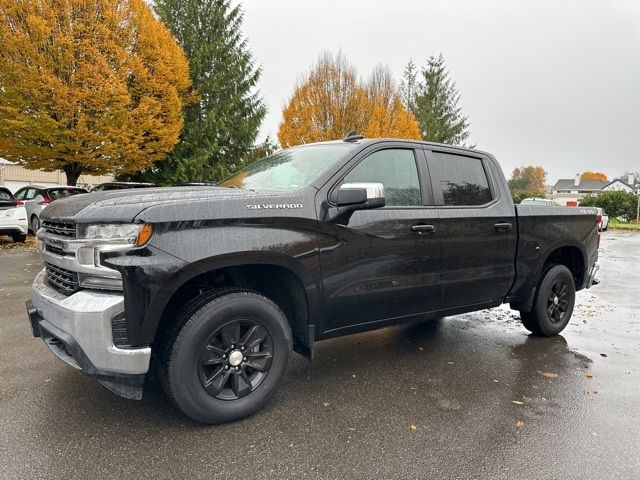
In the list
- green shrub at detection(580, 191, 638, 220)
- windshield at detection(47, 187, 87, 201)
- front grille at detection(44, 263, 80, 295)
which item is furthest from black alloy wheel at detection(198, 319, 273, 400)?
green shrub at detection(580, 191, 638, 220)

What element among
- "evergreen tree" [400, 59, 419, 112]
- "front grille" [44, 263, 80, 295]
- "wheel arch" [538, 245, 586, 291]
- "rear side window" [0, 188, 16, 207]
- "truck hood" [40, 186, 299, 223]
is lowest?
"wheel arch" [538, 245, 586, 291]

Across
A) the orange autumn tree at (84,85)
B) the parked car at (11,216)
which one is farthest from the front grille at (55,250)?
the orange autumn tree at (84,85)

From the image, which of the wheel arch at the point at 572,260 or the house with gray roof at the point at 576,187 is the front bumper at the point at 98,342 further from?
the house with gray roof at the point at 576,187

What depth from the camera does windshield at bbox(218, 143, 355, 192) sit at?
3467 millimetres

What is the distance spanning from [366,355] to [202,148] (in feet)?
59.5

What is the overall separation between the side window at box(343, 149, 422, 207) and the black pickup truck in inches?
0.5

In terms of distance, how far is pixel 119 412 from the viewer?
10.1 ft

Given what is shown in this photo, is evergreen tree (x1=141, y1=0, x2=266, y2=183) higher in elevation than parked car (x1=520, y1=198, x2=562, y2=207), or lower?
higher

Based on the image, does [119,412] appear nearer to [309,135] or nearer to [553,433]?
[553,433]

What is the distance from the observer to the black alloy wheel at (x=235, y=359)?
287cm

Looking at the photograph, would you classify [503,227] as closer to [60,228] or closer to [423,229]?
[423,229]

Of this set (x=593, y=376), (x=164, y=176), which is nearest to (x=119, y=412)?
(x=593, y=376)

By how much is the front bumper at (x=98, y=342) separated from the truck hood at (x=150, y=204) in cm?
45

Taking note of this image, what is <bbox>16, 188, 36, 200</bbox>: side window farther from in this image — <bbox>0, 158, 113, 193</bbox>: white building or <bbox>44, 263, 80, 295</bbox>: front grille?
<bbox>0, 158, 113, 193</bbox>: white building
